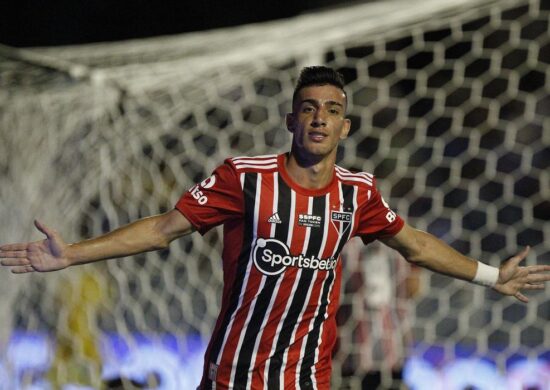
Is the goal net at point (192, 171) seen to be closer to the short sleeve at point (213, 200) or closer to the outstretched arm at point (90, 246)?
the short sleeve at point (213, 200)

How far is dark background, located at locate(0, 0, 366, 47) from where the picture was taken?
10.9 metres

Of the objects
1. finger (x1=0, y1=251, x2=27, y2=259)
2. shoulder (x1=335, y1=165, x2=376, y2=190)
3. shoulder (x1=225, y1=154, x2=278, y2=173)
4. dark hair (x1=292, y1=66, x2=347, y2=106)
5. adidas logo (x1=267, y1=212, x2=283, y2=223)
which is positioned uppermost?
dark hair (x1=292, y1=66, x2=347, y2=106)

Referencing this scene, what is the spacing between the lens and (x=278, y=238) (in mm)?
2793

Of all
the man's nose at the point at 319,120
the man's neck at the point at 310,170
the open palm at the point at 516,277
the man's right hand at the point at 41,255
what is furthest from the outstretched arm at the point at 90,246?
the open palm at the point at 516,277

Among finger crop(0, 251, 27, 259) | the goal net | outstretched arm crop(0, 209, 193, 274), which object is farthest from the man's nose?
the goal net

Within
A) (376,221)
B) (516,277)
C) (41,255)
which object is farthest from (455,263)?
(41,255)

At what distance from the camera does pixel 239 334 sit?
2826mm

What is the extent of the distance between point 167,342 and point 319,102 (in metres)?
2.66

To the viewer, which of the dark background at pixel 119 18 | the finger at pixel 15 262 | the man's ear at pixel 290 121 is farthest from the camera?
the dark background at pixel 119 18

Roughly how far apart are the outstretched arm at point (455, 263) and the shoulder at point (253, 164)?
53cm

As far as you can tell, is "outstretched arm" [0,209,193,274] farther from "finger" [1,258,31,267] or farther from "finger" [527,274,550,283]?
"finger" [527,274,550,283]

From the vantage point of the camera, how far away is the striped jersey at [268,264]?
2.79 metres

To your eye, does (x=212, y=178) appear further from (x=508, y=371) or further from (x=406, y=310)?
(x=406, y=310)

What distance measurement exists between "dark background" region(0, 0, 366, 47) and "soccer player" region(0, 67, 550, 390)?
8.19 m
